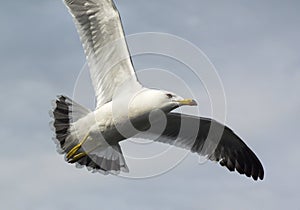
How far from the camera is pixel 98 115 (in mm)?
14289

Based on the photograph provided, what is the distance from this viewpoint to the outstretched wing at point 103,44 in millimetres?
14211

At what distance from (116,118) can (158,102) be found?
951 millimetres

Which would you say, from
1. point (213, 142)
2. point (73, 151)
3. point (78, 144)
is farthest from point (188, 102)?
point (213, 142)

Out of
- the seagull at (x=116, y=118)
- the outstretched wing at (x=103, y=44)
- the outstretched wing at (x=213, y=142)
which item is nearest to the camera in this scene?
the seagull at (x=116, y=118)

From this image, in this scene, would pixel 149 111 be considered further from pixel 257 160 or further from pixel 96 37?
pixel 257 160

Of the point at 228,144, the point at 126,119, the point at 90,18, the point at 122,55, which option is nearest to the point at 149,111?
the point at 126,119

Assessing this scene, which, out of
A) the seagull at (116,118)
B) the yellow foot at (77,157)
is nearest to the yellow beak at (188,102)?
the seagull at (116,118)

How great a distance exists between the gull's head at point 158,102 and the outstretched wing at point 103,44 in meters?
0.52

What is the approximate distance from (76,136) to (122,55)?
85.2 inches

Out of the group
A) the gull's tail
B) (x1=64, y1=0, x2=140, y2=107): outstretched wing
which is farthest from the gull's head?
the gull's tail

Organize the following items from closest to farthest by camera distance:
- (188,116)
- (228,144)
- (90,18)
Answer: (90,18)
(188,116)
(228,144)

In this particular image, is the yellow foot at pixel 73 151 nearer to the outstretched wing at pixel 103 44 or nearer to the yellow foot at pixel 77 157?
the yellow foot at pixel 77 157

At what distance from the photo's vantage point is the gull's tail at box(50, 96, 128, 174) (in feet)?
49.1

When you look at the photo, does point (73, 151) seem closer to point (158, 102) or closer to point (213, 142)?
point (158, 102)
